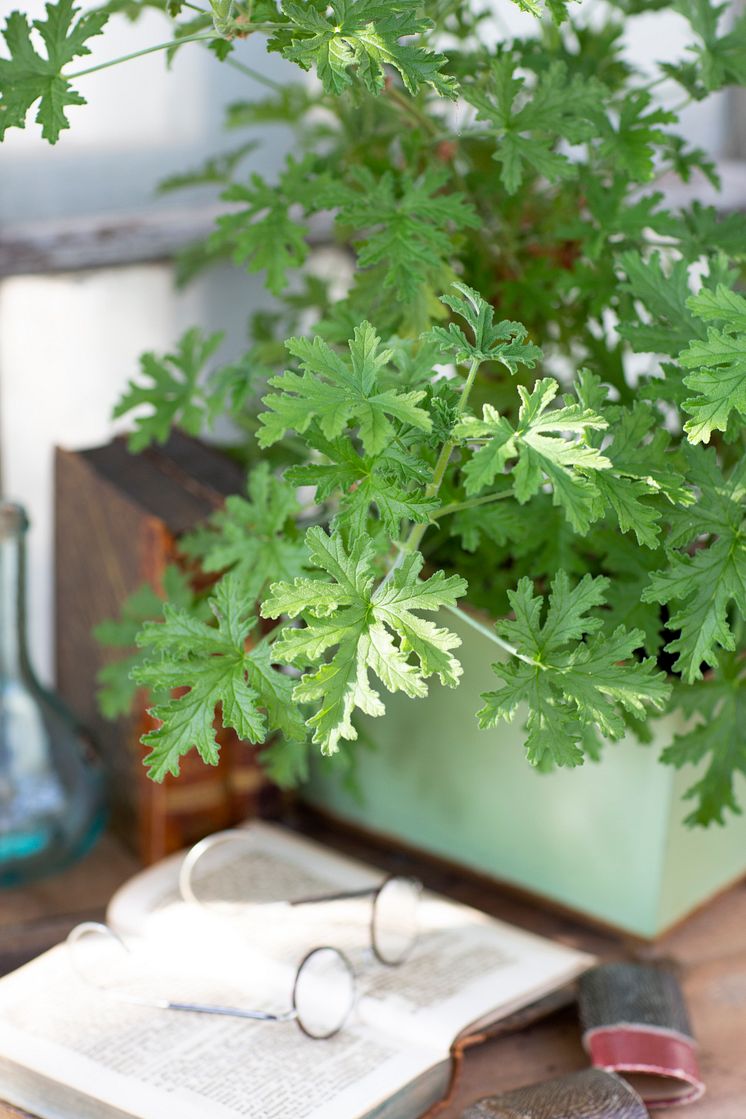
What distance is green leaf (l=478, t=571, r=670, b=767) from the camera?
640 millimetres

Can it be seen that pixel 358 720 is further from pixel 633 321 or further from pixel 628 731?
pixel 633 321

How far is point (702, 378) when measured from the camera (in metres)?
0.64

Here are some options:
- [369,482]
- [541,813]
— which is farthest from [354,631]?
[541,813]

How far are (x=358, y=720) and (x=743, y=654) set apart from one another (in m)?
0.32

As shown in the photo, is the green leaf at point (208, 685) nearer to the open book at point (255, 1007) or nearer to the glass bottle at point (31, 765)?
the open book at point (255, 1007)

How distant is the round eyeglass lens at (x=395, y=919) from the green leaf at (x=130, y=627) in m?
0.23

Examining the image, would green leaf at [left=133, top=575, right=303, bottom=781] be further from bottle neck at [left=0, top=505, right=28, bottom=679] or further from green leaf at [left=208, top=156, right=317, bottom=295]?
bottle neck at [left=0, top=505, right=28, bottom=679]

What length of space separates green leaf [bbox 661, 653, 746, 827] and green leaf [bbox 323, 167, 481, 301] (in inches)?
11.5

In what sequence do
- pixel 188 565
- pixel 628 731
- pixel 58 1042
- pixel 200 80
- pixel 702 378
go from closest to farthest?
pixel 702 378
pixel 58 1042
pixel 628 731
pixel 188 565
pixel 200 80

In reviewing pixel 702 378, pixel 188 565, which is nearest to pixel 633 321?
pixel 702 378

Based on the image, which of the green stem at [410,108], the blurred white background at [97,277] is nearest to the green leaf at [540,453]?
the green stem at [410,108]

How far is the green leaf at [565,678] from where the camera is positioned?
2.10 ft

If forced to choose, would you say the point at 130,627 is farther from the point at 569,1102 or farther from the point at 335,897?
the point at 569,1102

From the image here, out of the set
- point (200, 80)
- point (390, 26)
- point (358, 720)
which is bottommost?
point (358, 720)
